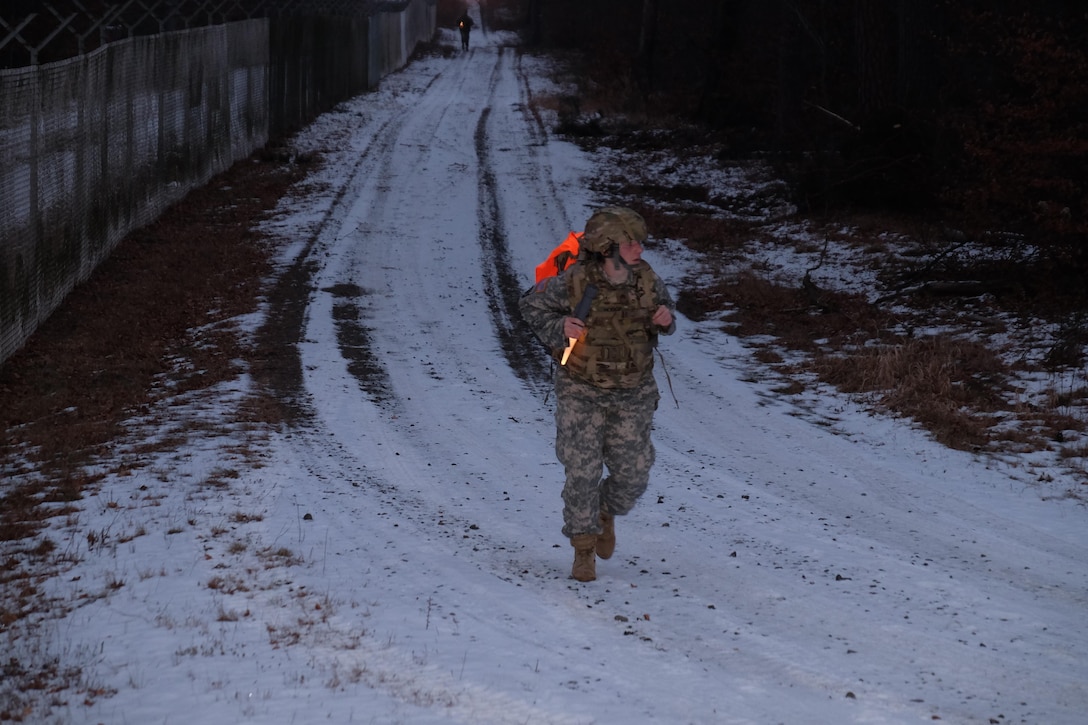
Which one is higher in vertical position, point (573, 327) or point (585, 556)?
point (573, 327)

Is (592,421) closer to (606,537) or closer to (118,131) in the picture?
(606,537)

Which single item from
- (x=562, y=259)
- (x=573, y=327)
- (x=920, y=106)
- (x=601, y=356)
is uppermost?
(x=920, y=106)

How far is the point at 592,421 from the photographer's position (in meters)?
6.08

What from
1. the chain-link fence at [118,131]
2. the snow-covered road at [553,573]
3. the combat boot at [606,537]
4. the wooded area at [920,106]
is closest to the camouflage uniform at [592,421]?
the combat boot at [606,537]

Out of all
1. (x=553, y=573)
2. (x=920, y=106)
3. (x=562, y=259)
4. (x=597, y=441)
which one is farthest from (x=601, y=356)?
(x=920, y=106)

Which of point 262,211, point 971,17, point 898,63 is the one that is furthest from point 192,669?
point 898,63

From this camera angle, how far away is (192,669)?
4.88 meters

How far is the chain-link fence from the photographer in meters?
11.0

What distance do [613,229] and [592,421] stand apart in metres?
1.04

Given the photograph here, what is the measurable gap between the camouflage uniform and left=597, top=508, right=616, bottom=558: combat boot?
124mm

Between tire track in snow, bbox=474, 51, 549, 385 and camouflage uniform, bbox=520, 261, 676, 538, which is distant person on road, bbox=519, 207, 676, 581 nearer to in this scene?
camouflage uniform, bbox=520, 261, 676, 538

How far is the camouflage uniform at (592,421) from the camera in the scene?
19.6 feet

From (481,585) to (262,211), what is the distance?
14132 millimetres

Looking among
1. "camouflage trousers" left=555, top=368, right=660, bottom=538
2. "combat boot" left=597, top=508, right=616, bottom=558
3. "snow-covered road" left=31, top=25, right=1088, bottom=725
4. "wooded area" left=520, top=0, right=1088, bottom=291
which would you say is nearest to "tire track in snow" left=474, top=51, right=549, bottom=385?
"snow-covered road" left=31, top=25, right=1088, bottom=725
